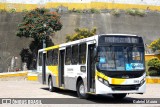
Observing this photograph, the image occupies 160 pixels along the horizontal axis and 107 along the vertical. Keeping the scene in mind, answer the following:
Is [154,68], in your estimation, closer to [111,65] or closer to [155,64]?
[155,64]

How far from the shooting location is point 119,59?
50.3 ft

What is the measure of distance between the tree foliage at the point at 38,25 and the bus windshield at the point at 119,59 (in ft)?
109

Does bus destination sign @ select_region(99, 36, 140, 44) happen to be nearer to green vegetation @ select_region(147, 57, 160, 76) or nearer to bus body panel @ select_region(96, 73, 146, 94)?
bus body panel @ select_region(96, 73, 146, 94)

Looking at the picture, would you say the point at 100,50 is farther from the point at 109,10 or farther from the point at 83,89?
the point at 109,10

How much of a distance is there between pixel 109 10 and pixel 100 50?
46.1 m

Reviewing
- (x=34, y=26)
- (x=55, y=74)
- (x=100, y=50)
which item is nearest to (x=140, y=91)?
(x=100, y=50)

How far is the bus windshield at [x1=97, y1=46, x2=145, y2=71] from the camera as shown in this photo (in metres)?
15.2

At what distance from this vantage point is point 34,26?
48.2 metres

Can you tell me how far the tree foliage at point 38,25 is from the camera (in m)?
48.3

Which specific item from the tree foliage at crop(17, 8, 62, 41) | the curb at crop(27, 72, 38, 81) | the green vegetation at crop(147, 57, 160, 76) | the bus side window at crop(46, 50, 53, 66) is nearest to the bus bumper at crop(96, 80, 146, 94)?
the bus side window at crop(46, 50, 53, 66)

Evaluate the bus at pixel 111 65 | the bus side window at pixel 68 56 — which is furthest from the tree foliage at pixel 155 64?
the bus at pixel 111 65

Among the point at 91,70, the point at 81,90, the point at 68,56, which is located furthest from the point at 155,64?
the point at 91,70

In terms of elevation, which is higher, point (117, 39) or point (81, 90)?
point (117, 39)

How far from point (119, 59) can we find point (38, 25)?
33.9m
